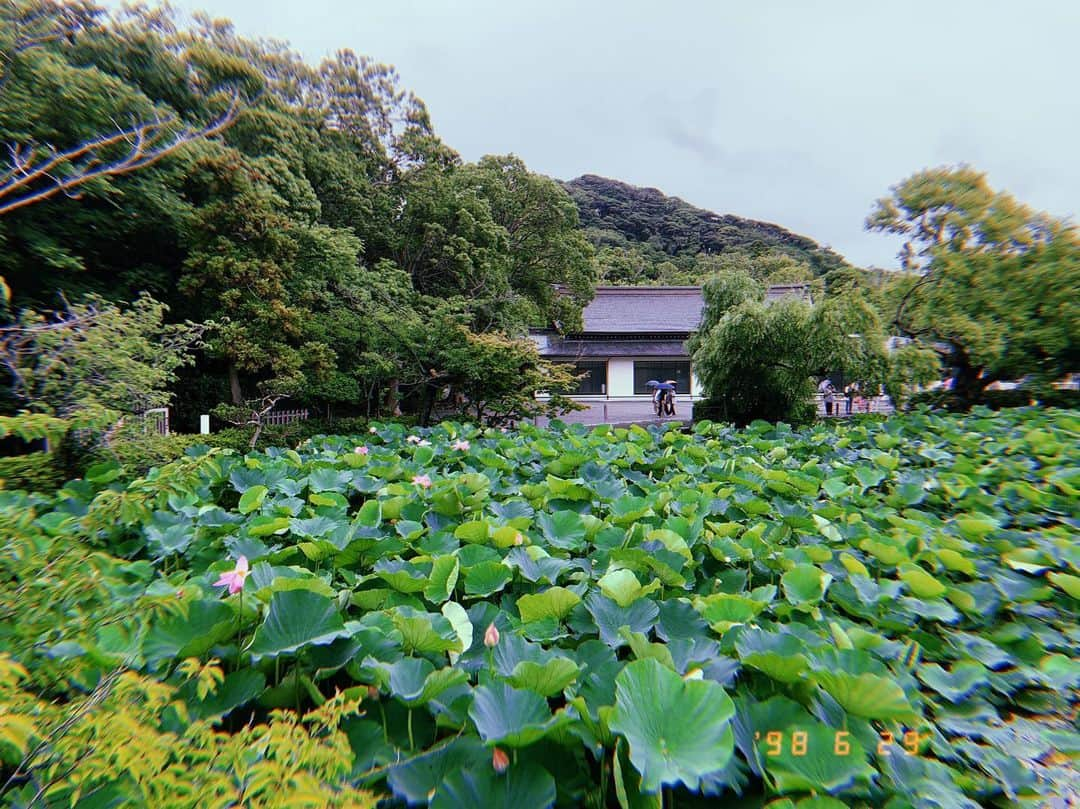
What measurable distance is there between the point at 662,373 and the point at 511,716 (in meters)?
21.2

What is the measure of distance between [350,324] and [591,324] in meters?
14.9

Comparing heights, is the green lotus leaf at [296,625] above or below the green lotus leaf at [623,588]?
above

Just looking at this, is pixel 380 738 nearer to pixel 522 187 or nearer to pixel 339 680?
pixel 339 680

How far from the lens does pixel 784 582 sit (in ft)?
4.46

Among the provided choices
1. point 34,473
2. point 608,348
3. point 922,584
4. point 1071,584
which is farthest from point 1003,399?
point 608,348

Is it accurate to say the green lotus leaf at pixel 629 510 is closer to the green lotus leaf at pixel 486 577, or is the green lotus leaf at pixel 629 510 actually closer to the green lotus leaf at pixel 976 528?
the green lotus leaf at pixel 486 577

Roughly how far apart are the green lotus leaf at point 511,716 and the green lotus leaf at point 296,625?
29cm

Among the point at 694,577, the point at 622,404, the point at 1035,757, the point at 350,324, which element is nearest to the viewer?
the point at 1035,757

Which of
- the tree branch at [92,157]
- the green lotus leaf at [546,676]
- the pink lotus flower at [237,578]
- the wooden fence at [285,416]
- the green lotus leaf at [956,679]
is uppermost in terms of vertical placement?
the tree branch at [92,157]

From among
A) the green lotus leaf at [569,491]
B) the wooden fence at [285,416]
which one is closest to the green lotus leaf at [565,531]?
the green lotus leaf at [569,491]

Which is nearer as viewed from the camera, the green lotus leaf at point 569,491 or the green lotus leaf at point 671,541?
the green lotus leaf at point 671,541

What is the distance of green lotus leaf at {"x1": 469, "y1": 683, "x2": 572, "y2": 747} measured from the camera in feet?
2.37

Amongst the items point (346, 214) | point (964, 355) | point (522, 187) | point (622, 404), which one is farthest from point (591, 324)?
point (964, 355)

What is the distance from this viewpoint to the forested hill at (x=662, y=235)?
35812 millimetres
